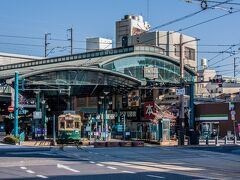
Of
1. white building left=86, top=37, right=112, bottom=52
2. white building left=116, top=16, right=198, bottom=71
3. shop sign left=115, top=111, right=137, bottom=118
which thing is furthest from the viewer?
white building left=86, top=37, right=112, bottom=52

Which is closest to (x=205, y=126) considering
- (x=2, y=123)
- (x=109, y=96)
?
(x=109, y=96)

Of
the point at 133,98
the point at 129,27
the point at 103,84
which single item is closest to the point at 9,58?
the point at 133,98

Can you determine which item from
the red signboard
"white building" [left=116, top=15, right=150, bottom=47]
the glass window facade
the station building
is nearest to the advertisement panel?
the station building

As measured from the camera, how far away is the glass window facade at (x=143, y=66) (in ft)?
233

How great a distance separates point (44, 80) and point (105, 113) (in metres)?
10.9

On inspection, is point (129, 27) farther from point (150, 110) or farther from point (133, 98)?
point (150, 110)

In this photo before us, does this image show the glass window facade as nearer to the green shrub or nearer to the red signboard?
the red signboard

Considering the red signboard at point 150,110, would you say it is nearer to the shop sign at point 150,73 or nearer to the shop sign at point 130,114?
the shop sign at point 150,73

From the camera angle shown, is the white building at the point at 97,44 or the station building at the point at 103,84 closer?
the station building at the point at 103,84

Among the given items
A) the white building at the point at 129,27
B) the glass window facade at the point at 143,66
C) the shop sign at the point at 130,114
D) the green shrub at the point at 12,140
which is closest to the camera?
the green shrub at the point at 12,140

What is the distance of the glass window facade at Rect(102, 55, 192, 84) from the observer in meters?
71.0

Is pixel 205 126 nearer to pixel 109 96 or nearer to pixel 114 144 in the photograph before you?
pixel 109 96

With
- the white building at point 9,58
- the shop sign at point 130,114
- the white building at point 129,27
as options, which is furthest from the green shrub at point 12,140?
the white building at point 129,27

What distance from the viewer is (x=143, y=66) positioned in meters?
72.6
